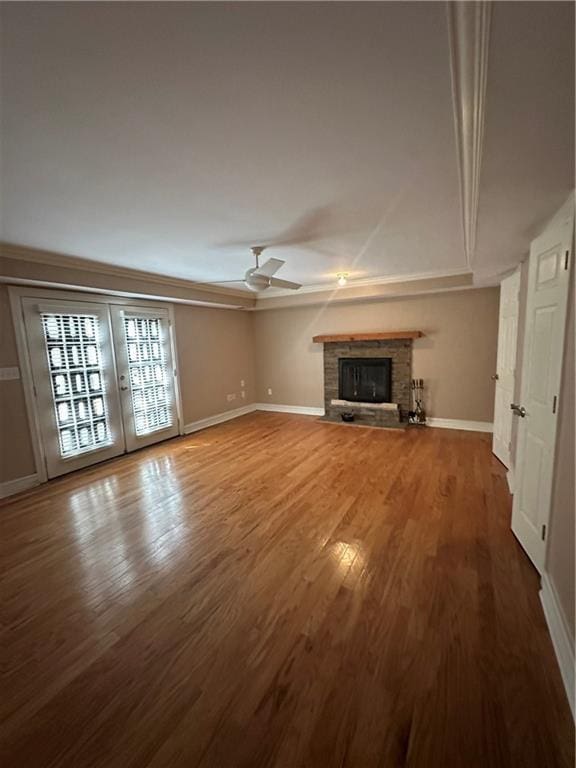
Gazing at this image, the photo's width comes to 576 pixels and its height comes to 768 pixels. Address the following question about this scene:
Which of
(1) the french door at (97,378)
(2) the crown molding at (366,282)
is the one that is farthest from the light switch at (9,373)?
(2) the crown molding at (366,282)

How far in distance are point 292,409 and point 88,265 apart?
424 centimetres

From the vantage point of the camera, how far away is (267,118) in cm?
131

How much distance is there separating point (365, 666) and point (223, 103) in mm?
2448

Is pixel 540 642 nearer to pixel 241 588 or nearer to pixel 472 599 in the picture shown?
pixel 472 599

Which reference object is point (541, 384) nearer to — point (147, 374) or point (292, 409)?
point (147, 374)

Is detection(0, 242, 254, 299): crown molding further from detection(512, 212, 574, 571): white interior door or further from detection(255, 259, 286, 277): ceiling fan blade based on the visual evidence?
detection(512, 212, 574, 571): white interior door

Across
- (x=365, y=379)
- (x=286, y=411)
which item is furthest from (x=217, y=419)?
(x=365, y=379)

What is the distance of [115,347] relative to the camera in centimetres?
421

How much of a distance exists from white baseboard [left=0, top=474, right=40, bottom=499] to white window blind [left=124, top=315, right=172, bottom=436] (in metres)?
1.31

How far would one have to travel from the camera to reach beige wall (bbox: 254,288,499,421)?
186 inches

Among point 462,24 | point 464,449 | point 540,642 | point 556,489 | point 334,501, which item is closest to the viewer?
point 462,24

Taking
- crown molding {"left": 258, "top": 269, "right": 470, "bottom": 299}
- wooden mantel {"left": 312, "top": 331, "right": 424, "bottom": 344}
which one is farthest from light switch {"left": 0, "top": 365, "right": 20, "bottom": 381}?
wooden mantel {"left": 312, "top": 331, "right": 424, "bottom": 344}

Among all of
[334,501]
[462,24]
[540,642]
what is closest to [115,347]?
[334,501]

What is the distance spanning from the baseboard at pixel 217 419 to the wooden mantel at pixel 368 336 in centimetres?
205
